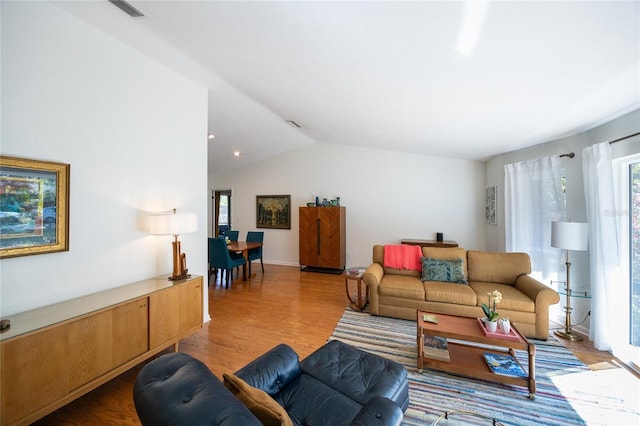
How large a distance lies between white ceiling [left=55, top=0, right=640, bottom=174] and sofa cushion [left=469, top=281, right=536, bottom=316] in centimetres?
194

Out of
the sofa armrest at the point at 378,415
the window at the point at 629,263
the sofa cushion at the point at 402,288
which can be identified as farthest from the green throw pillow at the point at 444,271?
the sofa armrest at the point at 378,415

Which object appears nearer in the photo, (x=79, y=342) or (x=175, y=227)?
(x=79, y=342)

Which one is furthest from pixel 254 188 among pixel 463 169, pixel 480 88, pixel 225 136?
pixel 480 88

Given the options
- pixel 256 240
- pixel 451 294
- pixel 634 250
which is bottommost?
pixel 451 294

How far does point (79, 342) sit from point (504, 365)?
322cm

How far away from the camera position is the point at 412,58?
1.87 metres

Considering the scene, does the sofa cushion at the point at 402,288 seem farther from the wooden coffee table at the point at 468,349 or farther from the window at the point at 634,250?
the window at the point at 634,250

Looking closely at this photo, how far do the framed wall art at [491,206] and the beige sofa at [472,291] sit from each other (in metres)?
1.57

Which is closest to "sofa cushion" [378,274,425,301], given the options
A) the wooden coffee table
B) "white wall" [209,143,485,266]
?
the wooden coffee table

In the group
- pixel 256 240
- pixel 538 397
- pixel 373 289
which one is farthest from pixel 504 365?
pixel 256 240

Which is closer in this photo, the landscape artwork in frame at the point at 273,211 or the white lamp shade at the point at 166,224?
the white lamp shade at the point at 166,224

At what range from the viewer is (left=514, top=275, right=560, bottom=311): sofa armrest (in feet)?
8.34

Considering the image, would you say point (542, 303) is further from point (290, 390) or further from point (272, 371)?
point (272, 371)

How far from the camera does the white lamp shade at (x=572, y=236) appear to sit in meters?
2.48
